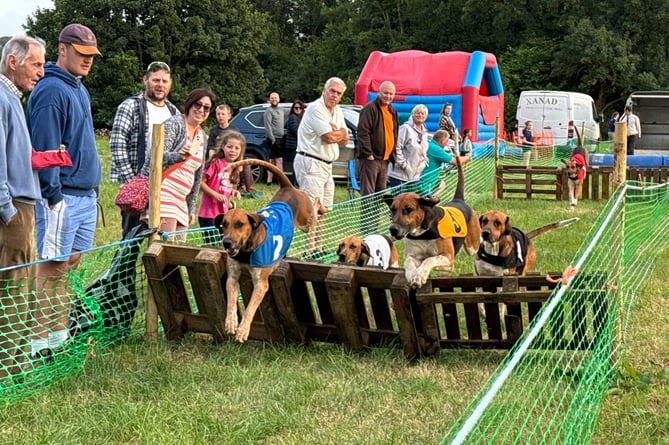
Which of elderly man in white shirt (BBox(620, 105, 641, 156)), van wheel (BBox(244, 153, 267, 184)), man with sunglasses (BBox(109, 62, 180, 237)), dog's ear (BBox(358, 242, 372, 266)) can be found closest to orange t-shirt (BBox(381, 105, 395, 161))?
dog's ear (BBox(358, 242, 372, 266))

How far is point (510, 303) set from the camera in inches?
178

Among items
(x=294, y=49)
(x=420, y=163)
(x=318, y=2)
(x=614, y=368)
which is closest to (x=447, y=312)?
(x=614, y=368)

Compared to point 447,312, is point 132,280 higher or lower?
higher

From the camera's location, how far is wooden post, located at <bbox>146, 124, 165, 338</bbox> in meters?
4.95

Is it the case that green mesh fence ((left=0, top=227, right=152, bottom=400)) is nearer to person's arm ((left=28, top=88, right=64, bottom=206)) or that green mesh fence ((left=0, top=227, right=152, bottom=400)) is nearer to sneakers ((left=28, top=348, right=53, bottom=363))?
sneakers ((left=28, top=348, right=53, bottom=363))

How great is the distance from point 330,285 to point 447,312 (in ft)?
2.52

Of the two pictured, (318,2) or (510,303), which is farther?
(318,2)

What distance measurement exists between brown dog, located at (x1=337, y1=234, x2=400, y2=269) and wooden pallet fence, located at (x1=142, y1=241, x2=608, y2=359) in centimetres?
82

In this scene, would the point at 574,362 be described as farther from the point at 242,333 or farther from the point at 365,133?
the point at 365,133

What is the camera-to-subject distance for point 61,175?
4645mm

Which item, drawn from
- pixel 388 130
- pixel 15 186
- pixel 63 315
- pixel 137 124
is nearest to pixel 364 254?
pixel 137 124

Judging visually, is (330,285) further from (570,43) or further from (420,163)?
(570,43)

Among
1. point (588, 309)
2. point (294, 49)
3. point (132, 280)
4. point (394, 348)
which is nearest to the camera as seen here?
point (588, 309)

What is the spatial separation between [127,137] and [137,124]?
0.39ft
